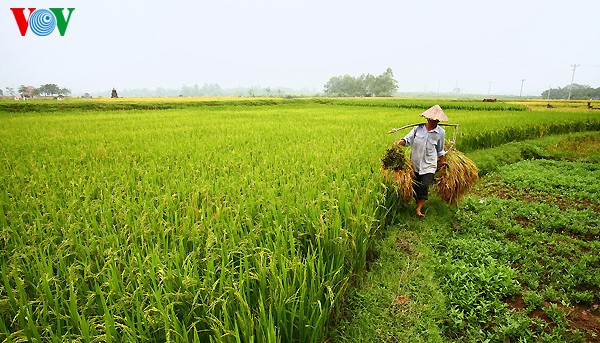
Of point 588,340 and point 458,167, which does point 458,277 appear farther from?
point 458,167

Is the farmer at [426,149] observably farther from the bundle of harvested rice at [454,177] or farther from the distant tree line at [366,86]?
the distant tree line at [366,86]

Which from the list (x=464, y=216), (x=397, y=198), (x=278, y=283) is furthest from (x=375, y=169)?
(x=278, y=283)

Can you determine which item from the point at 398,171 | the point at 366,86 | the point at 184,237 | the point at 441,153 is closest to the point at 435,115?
the point at 441,153

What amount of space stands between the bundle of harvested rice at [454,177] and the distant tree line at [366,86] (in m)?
80.0

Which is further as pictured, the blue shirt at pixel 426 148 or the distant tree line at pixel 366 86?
the distant tree line at pixel 366 86

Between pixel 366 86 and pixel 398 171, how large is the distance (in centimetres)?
9691

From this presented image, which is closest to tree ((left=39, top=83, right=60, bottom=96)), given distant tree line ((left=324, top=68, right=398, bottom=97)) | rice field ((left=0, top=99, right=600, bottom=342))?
distant tree line ((left=324, top=68, right=398, bottom=97))

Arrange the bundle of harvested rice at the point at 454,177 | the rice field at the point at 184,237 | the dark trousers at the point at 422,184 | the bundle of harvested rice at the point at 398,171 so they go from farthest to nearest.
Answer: the bundle of harvested rice at the point at 454,177 < the dark trousers at the point at 422,184 < the bundle of harvested rice at the point at 398,171 < the rice field at the point at 184,237

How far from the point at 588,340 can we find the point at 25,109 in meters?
23.9

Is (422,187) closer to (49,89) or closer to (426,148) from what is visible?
(426,148)

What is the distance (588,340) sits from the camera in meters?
2.18

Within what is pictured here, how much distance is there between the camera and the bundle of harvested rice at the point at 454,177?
401 cm

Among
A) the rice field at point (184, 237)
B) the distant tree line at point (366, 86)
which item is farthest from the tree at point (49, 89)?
the rice field at point (184, 237)

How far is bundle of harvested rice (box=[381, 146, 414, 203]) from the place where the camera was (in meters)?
3.79
